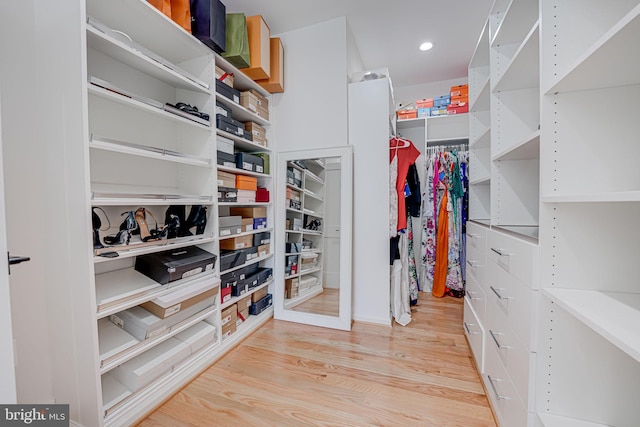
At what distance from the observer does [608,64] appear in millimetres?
743

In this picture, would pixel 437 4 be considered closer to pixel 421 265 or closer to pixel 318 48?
pixel 318 48

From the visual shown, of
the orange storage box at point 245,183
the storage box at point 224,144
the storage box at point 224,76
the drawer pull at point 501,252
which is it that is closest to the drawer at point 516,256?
the drawer pull at point 501,252

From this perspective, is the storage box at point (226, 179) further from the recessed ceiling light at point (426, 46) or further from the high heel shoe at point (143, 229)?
the recessed ceiling light at point (426, 46)

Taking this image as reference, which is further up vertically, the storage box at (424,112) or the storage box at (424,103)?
the storage box at (424,103)

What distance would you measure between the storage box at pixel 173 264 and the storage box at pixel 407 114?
2.83 m

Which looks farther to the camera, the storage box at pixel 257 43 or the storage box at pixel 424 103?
the storage box at pixel 424 103

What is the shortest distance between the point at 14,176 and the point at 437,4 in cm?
296

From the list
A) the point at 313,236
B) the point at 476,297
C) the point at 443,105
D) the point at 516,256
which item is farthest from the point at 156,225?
the point at 443,105

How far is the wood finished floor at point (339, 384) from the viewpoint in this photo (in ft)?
4.45

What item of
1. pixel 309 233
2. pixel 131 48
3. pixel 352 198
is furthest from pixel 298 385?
pixel 131 48

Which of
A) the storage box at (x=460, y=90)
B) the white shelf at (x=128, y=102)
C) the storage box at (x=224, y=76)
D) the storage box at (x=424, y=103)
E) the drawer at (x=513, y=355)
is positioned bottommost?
the drawer at (x=513, y=355)

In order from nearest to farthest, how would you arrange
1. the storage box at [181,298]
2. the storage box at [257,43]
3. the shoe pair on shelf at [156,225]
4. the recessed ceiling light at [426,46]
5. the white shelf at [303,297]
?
the shoe pair on shelf at [156,225] < the storage box at [181,298] < the storage box at [257,43] < the white shelf at [303,297] < the recessed ceiling light at [426,46]

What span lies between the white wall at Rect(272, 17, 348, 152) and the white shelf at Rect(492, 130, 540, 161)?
1260 millimetres

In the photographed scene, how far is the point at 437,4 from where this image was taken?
216 centimetres
